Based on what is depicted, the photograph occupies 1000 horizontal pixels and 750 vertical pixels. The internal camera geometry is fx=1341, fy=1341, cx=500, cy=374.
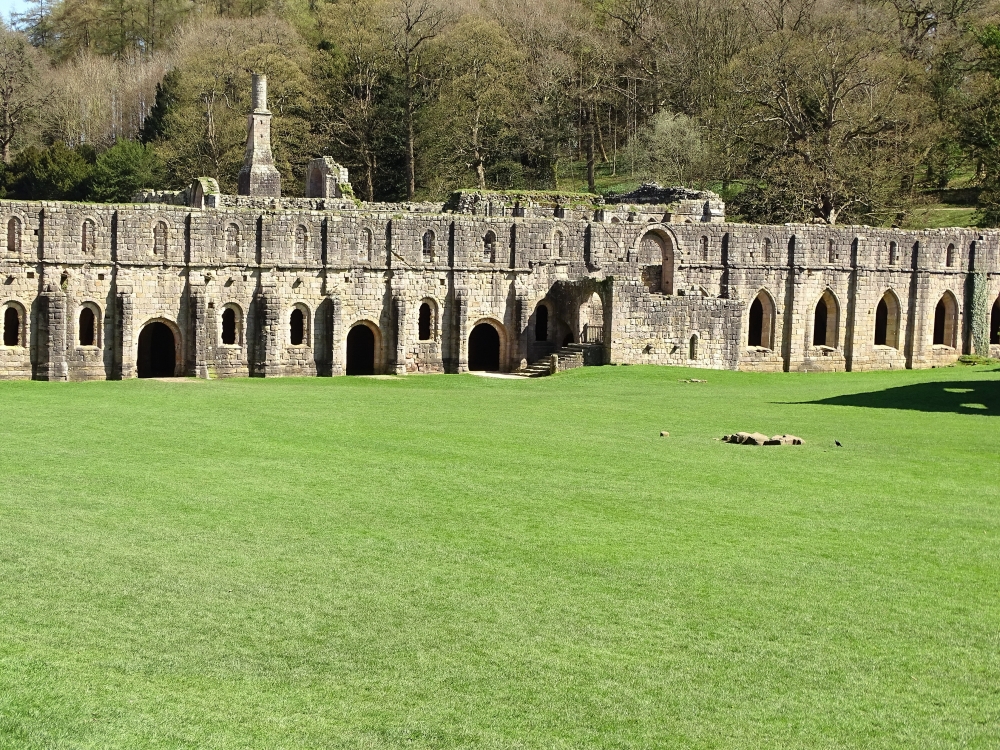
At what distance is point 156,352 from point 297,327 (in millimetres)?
5028

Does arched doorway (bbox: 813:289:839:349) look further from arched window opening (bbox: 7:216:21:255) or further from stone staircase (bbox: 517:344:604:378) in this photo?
arched window opening (bbox: 7:216:21:255)

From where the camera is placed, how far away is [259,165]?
5894 centimetres

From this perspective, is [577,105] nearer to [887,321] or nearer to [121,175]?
[121,175]

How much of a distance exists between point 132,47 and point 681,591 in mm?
102147

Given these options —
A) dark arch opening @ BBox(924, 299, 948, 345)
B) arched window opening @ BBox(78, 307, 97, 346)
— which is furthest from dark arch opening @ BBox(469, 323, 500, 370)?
dark arch opening @ BBox(924, 299, 948, 345)

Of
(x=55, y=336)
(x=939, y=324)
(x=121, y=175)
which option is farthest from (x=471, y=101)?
(x=55, y=336)

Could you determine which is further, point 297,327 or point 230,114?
point 230,114

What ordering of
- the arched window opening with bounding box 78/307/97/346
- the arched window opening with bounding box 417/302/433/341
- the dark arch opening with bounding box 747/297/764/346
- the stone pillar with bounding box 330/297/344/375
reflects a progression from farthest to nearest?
the dark arch opening with bounding box 747/297/764/346
the arched window opening with bounding box 417/302/433/341
the stone pillar with bounding box 330/297/344/375
the arched window opening with bounding box 78/307/97/346

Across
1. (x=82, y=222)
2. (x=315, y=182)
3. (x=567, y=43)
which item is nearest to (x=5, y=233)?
(x=82, y=222)

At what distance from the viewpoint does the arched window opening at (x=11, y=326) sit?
4166cm

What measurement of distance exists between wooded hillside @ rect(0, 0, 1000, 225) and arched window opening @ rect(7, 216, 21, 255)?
32151mm

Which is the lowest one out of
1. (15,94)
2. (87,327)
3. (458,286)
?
(87,327)

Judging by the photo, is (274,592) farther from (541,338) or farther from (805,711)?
(541,338)

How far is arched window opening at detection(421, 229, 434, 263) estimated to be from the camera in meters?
47.1
